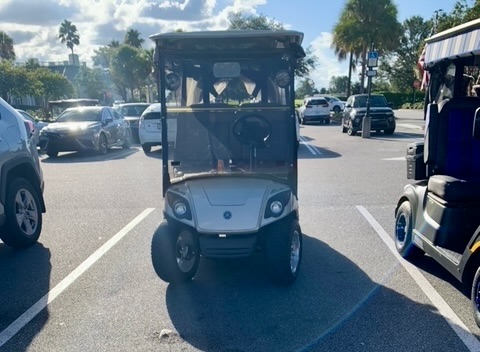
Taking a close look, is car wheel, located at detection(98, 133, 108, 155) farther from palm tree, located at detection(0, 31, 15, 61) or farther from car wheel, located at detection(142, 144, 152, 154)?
palm tree, located at detection(0, 31, 15, 61)

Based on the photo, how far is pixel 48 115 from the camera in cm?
3050

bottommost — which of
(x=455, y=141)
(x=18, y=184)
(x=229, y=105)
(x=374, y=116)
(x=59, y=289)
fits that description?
(x=59, y=289)

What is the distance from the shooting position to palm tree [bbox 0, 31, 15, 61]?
5531 centimetres

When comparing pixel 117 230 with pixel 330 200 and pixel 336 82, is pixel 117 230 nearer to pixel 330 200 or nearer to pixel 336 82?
pixel 330 200

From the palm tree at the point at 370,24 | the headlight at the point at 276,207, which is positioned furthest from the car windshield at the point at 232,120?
the palm tree at the point at 370,24

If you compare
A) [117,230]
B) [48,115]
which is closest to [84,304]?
[117,230]

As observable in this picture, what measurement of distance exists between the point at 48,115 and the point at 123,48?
2407 centimetres

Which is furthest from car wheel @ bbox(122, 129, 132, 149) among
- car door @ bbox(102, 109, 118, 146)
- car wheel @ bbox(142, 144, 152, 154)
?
car wheel @ bbox(142, 144, 152, 154)

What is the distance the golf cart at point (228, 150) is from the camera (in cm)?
414

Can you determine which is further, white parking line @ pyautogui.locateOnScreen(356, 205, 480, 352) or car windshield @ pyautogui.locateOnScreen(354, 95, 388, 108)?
car windshield @ pyautogui.locateOnScreen(354, 95, 388, 108)

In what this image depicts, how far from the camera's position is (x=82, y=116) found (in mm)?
14602

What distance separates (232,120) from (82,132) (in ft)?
32.2

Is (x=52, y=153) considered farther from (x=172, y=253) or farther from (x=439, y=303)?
(x=439, y=303)

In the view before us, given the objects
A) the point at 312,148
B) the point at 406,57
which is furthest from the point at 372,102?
the point at 406,57
